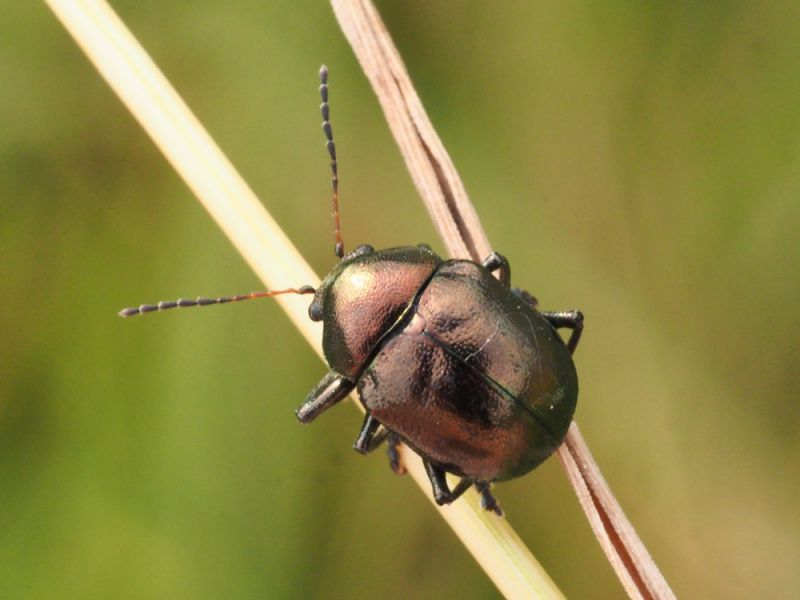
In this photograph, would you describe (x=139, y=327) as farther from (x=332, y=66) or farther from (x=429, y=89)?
(x=429, y=89)

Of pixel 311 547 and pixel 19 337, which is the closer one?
pixel 311 547

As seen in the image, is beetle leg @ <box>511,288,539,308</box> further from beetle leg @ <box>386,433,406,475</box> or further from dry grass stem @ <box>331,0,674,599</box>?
beetle leg @ <box>386,433,406,475</box>

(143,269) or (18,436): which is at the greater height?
(143,269)

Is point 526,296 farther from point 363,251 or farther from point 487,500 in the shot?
point 487,500

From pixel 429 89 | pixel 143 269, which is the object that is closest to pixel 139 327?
pixel 143 269

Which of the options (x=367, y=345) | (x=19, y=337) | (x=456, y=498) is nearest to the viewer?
(x=456, y=498)

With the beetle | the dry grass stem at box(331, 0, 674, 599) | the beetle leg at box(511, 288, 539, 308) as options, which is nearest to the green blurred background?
the beetle leg at box(511, 288, 539, 308)
